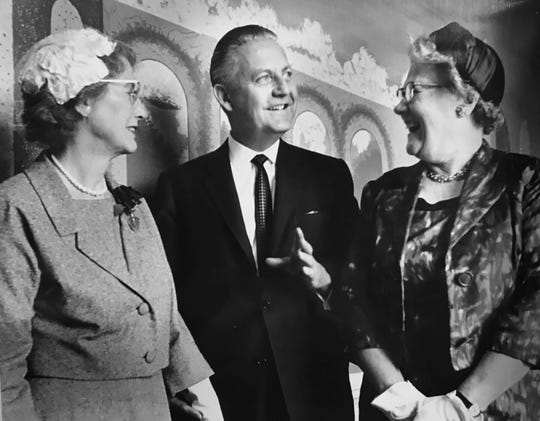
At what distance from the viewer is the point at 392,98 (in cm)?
243

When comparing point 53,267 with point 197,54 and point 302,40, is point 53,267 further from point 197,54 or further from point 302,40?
point 302,40

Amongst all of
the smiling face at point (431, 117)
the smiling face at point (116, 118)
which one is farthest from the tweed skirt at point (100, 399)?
the smiling face at point (431, 117)

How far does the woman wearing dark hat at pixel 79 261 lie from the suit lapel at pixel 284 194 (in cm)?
40

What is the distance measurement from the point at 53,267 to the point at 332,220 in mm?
924

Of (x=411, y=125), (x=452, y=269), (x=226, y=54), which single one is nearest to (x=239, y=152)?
(x=226, y=54)

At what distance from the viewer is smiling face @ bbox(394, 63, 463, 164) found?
Result: 2322mm

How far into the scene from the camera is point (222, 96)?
2.06 metres

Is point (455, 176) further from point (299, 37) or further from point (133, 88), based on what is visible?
point (133, 88)

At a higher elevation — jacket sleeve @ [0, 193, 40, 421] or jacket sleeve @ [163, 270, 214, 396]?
jacket sleeve @ [0, 193, 40, 421]

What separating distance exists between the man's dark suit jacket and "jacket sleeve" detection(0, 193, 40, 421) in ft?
1.35

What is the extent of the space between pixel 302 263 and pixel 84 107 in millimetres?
785

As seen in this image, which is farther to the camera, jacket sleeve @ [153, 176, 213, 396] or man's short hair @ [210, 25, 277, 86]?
man's short hair @ [210, 25, 277, 86]

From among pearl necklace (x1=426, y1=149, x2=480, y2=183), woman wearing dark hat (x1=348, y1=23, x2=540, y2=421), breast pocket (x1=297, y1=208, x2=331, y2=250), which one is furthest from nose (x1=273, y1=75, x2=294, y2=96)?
pearl necklace (x1=426, y1=149, x2=480, y2=183)

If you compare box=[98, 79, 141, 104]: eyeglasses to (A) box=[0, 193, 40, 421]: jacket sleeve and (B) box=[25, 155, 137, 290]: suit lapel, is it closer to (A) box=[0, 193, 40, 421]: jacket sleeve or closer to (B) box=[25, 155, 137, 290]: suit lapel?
(B) box=[25, 155, 137, 290]: suit lapel
